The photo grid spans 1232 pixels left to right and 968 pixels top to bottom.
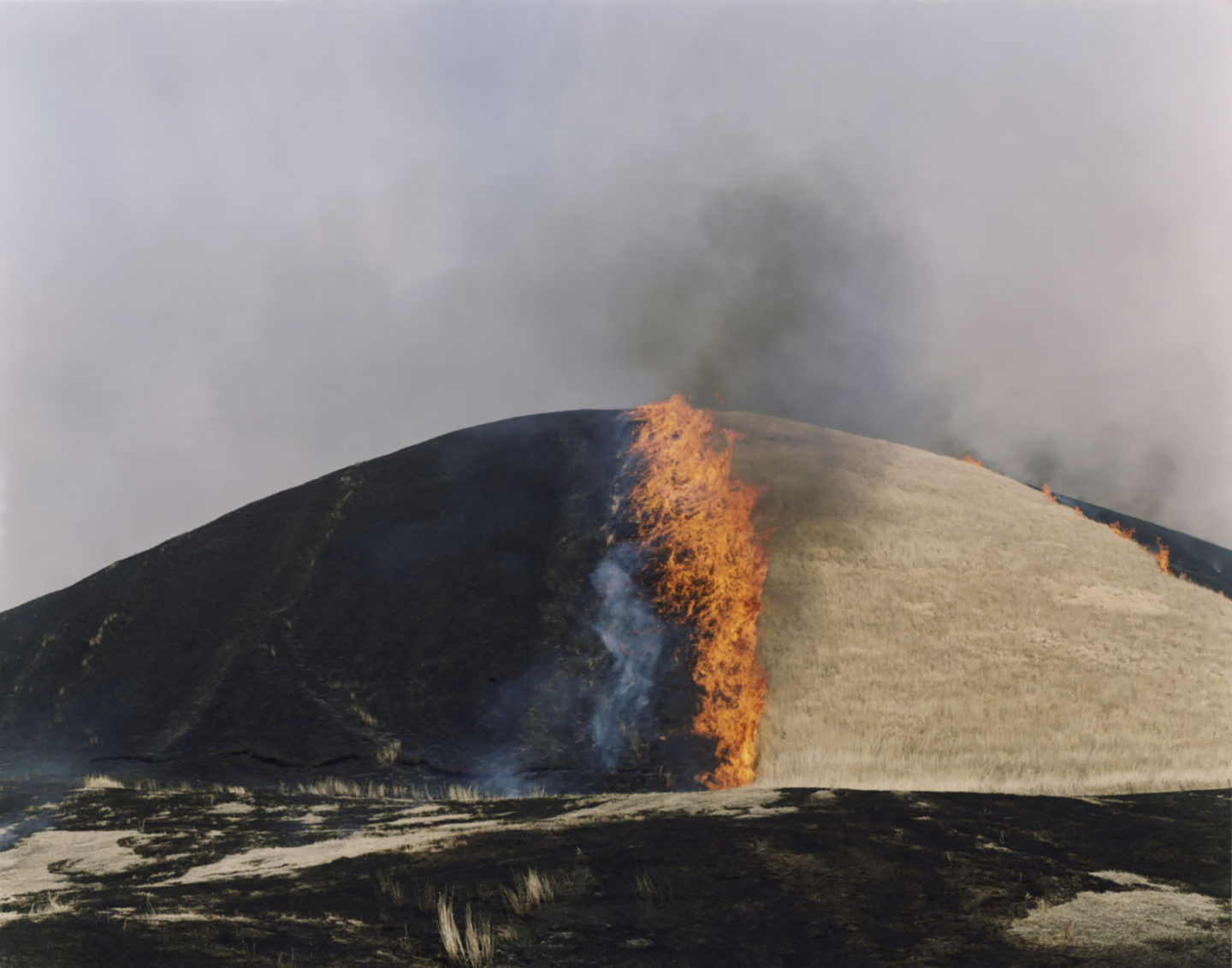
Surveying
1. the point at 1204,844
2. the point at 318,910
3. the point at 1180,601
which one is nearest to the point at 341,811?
the point at 318,910

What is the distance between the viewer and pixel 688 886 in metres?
13.7

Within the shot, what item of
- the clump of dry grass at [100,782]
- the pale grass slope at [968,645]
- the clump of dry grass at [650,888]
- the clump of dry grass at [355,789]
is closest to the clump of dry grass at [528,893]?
the clump of dry grass at [650,888]

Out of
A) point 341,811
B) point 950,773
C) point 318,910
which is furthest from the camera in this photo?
point 950,773

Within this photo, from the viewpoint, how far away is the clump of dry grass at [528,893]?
43.2 feet

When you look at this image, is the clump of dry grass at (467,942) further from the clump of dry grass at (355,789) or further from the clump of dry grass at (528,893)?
the clump of dry grass at (355,789)

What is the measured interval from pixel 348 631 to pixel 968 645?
2445 cm

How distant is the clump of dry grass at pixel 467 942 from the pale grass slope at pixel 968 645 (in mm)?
17699

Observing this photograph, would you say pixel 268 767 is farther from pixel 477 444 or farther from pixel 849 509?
pixel 849 509

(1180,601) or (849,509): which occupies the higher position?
(849,509)

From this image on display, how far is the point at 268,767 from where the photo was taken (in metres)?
31.6

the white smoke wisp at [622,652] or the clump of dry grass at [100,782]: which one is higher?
the white smoke wisp at [622,652]

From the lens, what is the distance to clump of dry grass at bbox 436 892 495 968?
11.3m

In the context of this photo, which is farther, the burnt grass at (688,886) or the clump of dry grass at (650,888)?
the clump of dry grass at (650,888)

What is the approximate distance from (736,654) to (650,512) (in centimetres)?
918
